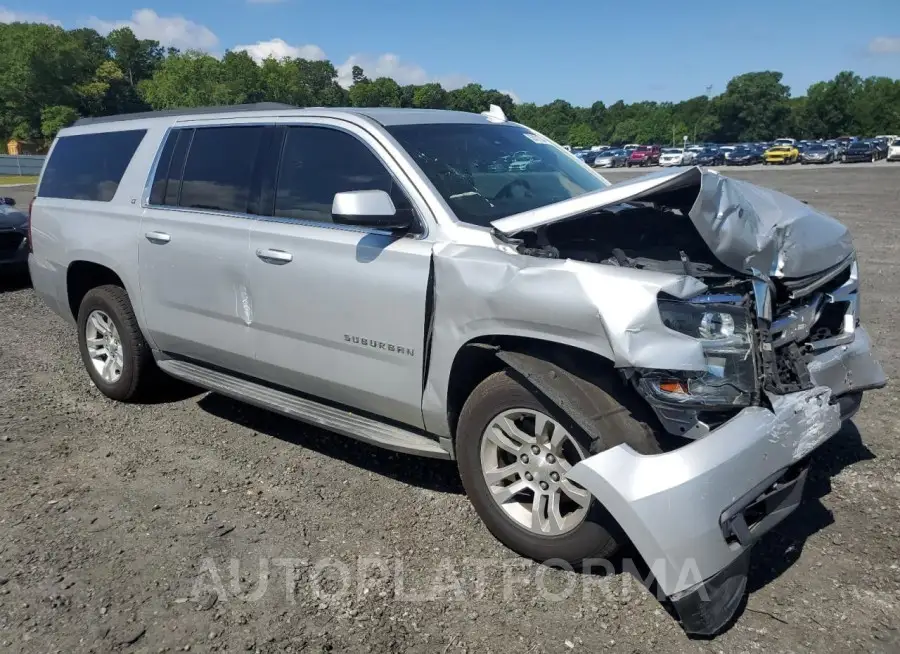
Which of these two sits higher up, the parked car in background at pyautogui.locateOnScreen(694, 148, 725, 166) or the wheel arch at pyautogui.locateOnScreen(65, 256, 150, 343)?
the wheel arch at pyautogui.locateOnScreen(65, 256, 150, 343)

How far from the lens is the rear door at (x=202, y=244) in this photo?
423 centimetres

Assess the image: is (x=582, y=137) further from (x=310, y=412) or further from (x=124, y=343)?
(x=310, y=412)

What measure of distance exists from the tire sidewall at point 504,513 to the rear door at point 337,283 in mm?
348

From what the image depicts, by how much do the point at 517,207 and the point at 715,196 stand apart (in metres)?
1.07

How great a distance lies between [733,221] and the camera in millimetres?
2957

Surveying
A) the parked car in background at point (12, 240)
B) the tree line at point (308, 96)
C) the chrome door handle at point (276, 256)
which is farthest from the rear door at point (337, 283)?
the tree line at point (308, 96)

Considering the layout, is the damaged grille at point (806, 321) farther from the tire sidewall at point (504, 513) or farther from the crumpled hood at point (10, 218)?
the crumpled hood at point (10, 218)

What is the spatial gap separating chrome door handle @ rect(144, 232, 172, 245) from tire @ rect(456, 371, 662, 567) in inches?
95.5

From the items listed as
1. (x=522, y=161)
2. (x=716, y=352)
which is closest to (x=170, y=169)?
(x=522, y=161)

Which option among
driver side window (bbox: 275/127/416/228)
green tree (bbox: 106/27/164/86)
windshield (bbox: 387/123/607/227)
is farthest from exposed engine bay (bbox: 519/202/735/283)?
green tree (bbox: 106/27/164/86)

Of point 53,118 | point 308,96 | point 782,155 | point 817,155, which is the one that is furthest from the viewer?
point 308,96

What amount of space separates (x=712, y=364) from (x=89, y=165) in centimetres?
470

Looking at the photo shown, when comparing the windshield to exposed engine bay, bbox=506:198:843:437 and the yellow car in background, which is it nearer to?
exposed engine bay, bbox=506:198:843:437

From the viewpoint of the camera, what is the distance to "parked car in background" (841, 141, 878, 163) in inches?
1965
